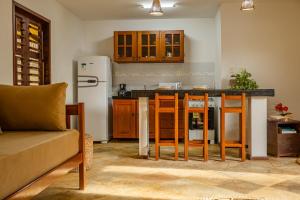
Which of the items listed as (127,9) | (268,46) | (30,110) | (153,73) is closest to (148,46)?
(153,73)

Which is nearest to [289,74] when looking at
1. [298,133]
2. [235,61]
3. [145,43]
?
[235,61]

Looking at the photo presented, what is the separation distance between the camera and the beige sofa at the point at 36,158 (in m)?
1.83

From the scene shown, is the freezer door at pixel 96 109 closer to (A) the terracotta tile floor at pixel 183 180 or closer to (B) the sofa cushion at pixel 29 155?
(A) the terracotta tile floor at pixel 183 180

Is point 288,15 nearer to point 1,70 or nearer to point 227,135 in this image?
point 227,135

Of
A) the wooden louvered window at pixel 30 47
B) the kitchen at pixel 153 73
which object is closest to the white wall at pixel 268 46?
the kitchen at pixel 153 73

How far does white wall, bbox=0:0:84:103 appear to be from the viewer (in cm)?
406

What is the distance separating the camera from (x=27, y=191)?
2.02 metres

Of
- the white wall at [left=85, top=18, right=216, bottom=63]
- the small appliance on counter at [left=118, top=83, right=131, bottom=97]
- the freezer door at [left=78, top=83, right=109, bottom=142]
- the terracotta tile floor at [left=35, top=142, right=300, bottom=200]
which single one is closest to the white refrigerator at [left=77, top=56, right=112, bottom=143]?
the freezer door at [left=78, top=83, right=109, bottom=142]

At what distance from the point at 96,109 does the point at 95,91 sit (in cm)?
35

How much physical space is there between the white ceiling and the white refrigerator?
91 cm

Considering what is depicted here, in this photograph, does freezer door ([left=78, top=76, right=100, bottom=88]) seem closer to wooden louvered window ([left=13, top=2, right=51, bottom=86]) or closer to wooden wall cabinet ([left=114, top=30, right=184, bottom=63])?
wooden wall cabinet ([left=114, top=30, right=184, bottom=63])

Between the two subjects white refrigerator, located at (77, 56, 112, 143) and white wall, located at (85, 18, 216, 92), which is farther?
white wall, located at (85, 18, 216, 92)

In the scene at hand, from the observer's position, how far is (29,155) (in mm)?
2100

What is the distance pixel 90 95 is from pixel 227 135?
267cm
